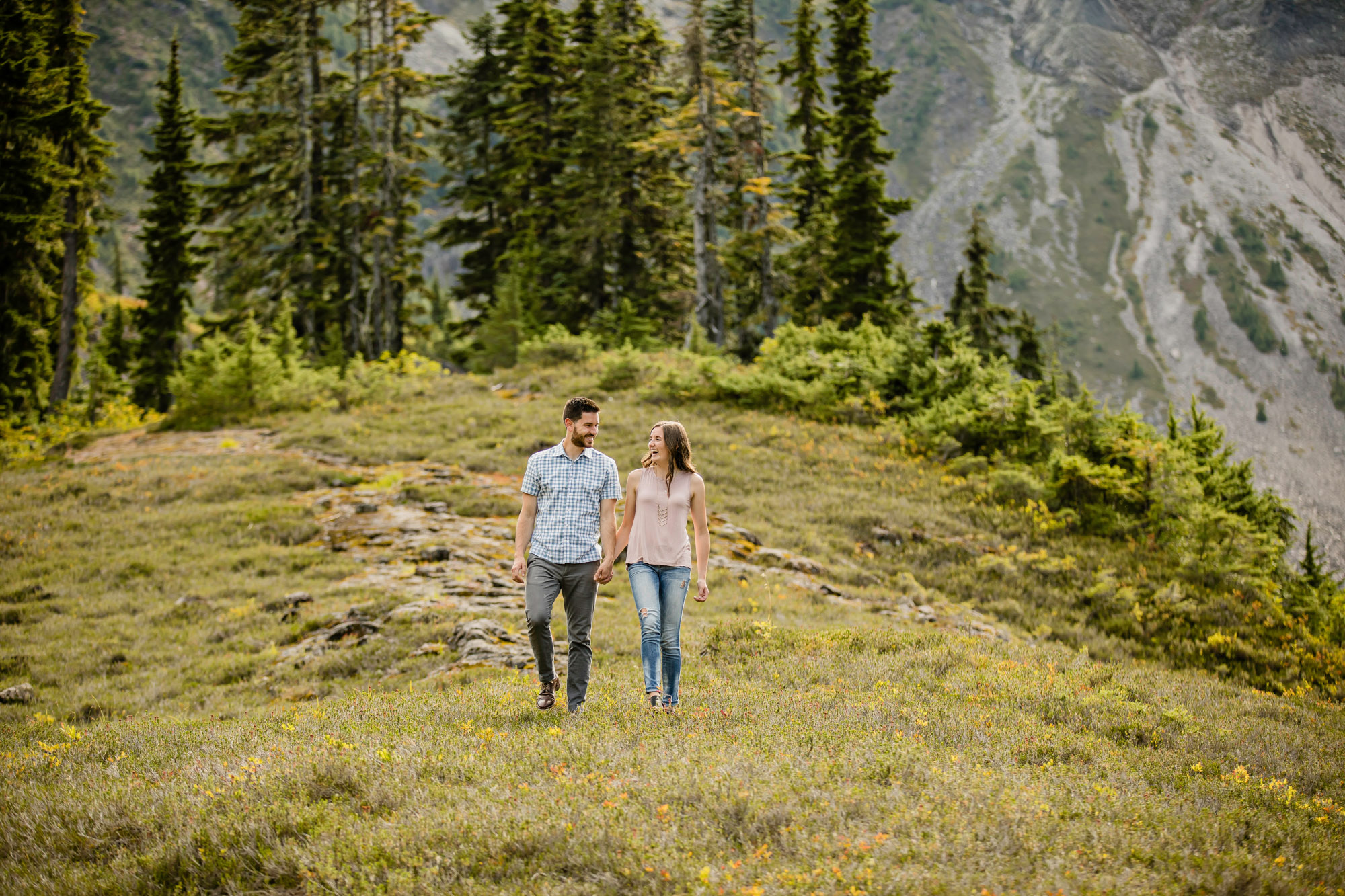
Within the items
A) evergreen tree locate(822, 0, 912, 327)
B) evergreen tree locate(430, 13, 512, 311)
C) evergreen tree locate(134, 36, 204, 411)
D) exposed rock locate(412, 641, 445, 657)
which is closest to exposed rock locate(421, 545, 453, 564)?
exposed rock locate(412, 641, 445, 657)

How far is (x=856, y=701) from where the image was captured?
649 cm

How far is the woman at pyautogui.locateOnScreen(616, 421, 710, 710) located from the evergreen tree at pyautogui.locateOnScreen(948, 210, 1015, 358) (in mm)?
34251


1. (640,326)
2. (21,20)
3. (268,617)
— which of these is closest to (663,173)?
(640,326)

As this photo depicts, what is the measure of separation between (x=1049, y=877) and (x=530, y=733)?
3.34 metres

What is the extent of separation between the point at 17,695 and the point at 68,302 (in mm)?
25702

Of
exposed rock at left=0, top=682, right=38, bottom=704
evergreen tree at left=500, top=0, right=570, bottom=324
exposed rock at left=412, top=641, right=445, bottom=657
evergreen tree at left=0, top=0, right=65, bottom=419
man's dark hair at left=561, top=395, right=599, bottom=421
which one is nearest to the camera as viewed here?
man's dark hair at left=561, top=395, right=599, bottom=421

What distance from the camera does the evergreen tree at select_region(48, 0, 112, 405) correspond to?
26.5 m

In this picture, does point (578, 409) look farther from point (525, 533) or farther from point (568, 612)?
point (568, 612)

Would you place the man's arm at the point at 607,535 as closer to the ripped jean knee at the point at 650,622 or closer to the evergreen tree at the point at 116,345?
the ripped jean knee at the point at 650,622

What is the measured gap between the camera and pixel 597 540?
608cm

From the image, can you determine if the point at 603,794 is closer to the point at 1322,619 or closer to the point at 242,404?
the point at 1322,619

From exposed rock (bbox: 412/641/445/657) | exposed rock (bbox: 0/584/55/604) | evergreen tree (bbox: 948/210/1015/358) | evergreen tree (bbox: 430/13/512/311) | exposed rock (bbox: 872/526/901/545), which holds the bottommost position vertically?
exposed rock (bbox: 412/641/445/657)

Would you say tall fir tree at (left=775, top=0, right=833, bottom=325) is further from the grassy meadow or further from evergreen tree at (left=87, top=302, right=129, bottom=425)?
evergreen tree at (left=87, top=302, right=129, bottom=425)

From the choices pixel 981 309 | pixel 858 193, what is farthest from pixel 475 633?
pixel 981 309
